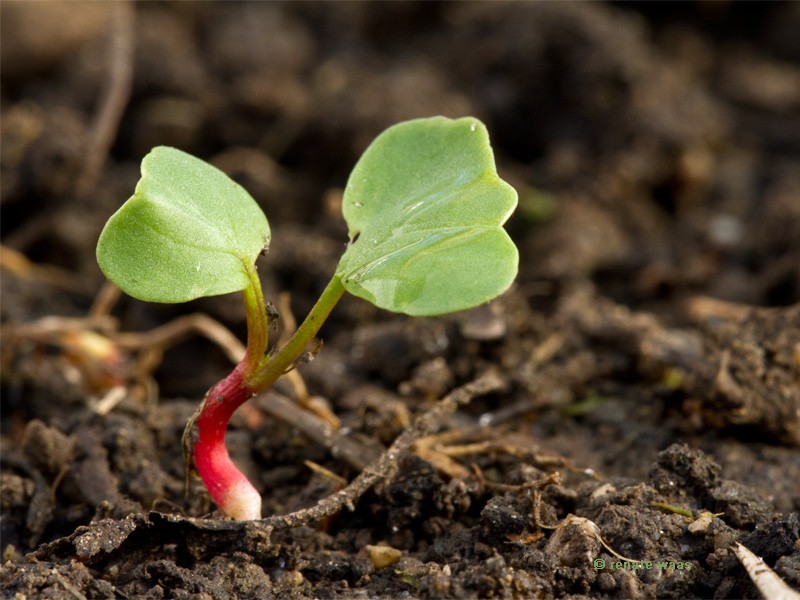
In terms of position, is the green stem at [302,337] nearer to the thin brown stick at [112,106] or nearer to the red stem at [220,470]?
the red stem at [220,470]

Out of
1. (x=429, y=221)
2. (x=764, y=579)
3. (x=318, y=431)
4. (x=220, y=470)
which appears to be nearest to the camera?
(x=764, y=579)

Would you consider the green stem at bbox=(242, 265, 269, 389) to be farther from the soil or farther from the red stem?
the soil

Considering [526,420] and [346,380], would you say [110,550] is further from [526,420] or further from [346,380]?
[526,420]

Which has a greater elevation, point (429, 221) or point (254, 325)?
point (429, 221)

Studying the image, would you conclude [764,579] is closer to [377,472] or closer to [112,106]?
[377,472]

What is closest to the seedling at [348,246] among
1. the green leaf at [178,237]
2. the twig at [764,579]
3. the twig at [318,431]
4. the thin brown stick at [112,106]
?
the green leaf at [178,237]

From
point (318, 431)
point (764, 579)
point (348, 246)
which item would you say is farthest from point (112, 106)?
point (764, 579)

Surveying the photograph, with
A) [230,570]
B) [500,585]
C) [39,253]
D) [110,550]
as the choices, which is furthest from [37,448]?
[39,253]

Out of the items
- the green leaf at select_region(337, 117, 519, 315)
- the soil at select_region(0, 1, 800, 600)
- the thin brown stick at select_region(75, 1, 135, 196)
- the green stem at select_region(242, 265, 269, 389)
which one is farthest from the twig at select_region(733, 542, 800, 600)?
the thin brown stick at select_region(75, 1, 135, 196)
